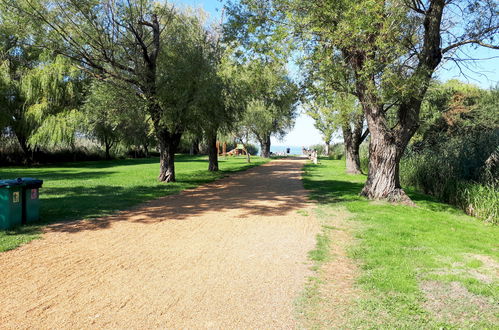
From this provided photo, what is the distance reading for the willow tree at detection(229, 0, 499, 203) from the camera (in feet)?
29.6

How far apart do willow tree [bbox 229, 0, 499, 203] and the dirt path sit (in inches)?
165

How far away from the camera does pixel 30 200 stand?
7.15 meters

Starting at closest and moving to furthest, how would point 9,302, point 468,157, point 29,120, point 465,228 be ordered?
point 9,302 < point 465,228 < point 468,157 < point 29,120

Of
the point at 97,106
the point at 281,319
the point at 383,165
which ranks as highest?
the point at 97,106

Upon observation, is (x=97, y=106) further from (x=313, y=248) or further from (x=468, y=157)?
(x=468, y=157)

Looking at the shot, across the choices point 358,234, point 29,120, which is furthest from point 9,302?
point 29,120

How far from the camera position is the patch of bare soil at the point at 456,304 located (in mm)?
3514

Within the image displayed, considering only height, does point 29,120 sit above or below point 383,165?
above

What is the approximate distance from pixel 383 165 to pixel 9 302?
9986 mm

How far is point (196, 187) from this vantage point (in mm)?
14023

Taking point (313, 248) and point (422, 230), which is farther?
point (422, 230)

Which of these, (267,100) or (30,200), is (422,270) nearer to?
(30,200)

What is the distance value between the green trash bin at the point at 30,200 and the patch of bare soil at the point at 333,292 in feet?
19.0

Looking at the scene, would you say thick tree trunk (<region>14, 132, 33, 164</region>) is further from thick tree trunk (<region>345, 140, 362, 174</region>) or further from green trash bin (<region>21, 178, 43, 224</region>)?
thick tree trunk (<region>345, 140, 362, 174</region>)
